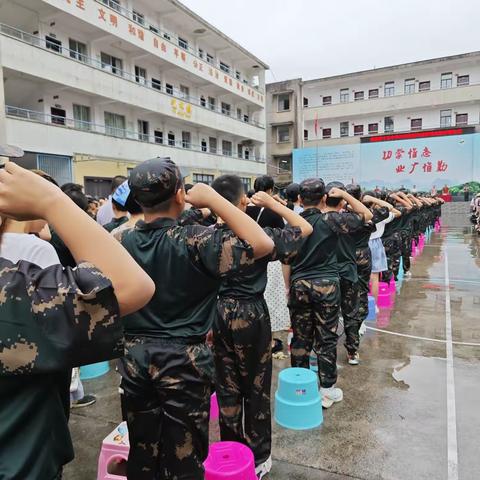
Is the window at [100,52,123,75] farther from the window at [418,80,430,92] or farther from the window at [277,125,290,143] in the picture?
the window at [418,80,430,92]

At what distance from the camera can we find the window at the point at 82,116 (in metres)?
18.0

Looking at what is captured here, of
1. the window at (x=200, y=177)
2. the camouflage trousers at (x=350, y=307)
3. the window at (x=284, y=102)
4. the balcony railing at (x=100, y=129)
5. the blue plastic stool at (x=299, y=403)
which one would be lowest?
the blue plastic stool at (x=299, y=403)

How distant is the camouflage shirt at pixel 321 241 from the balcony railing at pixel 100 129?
1388 centimetres

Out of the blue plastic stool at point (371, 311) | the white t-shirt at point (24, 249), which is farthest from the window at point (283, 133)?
the white t-shirt at point (24, 249)

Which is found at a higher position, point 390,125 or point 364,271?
point 390,125

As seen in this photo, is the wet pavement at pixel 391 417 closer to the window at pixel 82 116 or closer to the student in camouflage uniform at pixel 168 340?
the student in camouflage uniform at pixel 168 340

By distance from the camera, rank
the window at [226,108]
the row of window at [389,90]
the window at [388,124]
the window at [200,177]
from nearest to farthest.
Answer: the window at [200,177], the window at [226,108], the row of window at [389,90], the window at [388,124]

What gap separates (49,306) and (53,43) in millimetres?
18889

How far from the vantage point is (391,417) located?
3414mm

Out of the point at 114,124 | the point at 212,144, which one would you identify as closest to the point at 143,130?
the point at 114,124

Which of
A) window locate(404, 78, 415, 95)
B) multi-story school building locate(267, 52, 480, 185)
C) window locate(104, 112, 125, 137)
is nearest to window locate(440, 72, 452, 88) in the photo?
multi-story school building locate(267, 52, 480, 185)

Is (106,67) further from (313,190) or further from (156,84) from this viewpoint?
(313,190)

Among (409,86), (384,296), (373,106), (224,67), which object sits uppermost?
(224,67)

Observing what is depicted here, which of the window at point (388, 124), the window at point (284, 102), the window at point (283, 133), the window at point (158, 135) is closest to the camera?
the window at point (158, 135)
